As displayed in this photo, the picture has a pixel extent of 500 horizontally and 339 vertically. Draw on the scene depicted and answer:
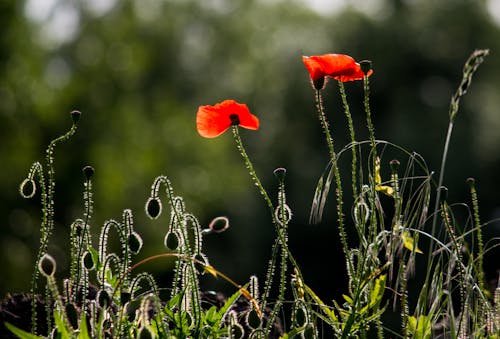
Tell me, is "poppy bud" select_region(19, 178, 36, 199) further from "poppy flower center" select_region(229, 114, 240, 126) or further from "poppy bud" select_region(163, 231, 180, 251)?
"poppy flower center" select_region(229, 114, 240, 126)

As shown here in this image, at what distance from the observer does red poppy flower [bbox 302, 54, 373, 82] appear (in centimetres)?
270

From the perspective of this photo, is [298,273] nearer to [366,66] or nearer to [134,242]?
[134,242]

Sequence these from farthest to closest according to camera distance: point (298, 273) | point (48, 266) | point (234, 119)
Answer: point (234, 119), point (298, 273), point (48, 266)

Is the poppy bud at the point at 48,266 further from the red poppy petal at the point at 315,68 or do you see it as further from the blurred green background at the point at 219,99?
the blurred green background at the point at 219,99

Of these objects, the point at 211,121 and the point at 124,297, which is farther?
the point at 211,121

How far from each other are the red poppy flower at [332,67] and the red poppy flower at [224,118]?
22 cm

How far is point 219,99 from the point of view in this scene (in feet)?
90.1

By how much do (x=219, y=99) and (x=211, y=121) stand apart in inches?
970

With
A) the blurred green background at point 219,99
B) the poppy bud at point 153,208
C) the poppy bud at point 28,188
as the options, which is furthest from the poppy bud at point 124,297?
the blurred green background at point 219,99

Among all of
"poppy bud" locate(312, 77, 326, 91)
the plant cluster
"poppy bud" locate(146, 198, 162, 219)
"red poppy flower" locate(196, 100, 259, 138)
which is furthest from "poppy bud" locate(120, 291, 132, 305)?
"poppy bud" locate(312, 77, 326, 91)

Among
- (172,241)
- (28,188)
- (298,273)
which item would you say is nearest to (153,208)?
(172,241)

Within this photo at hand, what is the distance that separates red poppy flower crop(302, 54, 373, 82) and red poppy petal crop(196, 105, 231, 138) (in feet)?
1.00

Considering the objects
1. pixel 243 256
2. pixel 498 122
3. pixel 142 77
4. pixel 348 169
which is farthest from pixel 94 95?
pixel 498 122

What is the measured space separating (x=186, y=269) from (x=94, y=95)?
2222 cm
